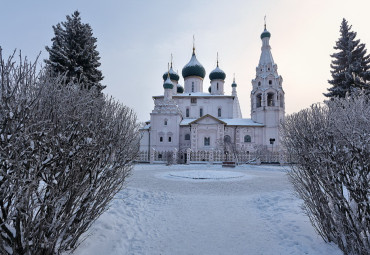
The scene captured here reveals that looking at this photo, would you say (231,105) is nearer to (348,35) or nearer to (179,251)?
(348,35)

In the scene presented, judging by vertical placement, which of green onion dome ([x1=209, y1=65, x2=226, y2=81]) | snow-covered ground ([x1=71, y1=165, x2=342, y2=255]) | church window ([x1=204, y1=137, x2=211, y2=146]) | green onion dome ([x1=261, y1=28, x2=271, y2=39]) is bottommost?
snow-covered ground ([x1=71, y1=165, x2=342, y2=255])

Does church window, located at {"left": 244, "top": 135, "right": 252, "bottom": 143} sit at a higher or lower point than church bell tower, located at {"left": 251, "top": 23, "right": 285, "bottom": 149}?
lower

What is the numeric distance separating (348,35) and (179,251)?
79.4ft

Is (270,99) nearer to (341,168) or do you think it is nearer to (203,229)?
(203,229)

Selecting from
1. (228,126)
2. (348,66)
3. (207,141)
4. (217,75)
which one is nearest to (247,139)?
(228,126)

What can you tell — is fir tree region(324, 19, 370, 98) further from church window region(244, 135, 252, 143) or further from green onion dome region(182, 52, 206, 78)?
green onion dome region(182, 52, 206, 78)

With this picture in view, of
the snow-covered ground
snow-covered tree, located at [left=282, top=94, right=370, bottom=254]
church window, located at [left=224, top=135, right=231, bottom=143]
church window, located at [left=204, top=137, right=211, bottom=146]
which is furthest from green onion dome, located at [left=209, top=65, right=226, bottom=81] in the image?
snow-covered tree, located at [left=282, top=94, right=370, bottom=254]

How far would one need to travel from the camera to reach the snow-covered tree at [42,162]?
2059 millimetres

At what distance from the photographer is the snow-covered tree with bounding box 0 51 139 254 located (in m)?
2.06

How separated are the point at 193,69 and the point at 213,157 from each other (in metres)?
19.5

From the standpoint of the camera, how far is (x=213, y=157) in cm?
2705

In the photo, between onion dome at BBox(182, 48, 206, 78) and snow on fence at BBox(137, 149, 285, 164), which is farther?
onion dome at BBox(182, 48, 206, 78)

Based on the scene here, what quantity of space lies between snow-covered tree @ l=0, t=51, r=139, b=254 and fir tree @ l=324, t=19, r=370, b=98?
20.7 m

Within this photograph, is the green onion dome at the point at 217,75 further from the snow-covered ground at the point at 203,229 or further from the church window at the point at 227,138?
the snow-covered ground at the point at 203,229
